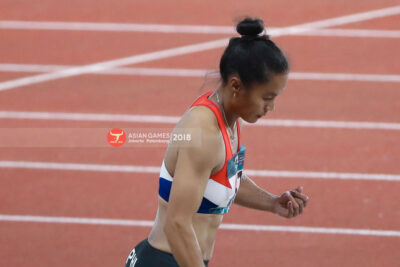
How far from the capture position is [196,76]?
284 inches

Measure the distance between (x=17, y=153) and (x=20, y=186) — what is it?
52 cm

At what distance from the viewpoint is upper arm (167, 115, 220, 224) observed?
2205 millimetres

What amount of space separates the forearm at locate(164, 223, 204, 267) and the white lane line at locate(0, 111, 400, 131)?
4119mm

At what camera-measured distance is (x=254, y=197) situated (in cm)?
291

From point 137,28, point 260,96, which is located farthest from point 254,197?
point 137,28

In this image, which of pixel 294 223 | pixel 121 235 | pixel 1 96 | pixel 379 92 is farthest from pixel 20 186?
pixel 379 92

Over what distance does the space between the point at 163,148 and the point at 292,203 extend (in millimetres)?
3408

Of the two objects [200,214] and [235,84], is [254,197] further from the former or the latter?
[235,84]

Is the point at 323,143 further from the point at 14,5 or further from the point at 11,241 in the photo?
the point at 14,5

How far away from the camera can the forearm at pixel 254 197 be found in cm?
289

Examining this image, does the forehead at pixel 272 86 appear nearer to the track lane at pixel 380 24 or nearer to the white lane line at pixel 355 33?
the white lane line at pixel 355 33

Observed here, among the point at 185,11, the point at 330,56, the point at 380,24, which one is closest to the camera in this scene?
the point at 330,56
